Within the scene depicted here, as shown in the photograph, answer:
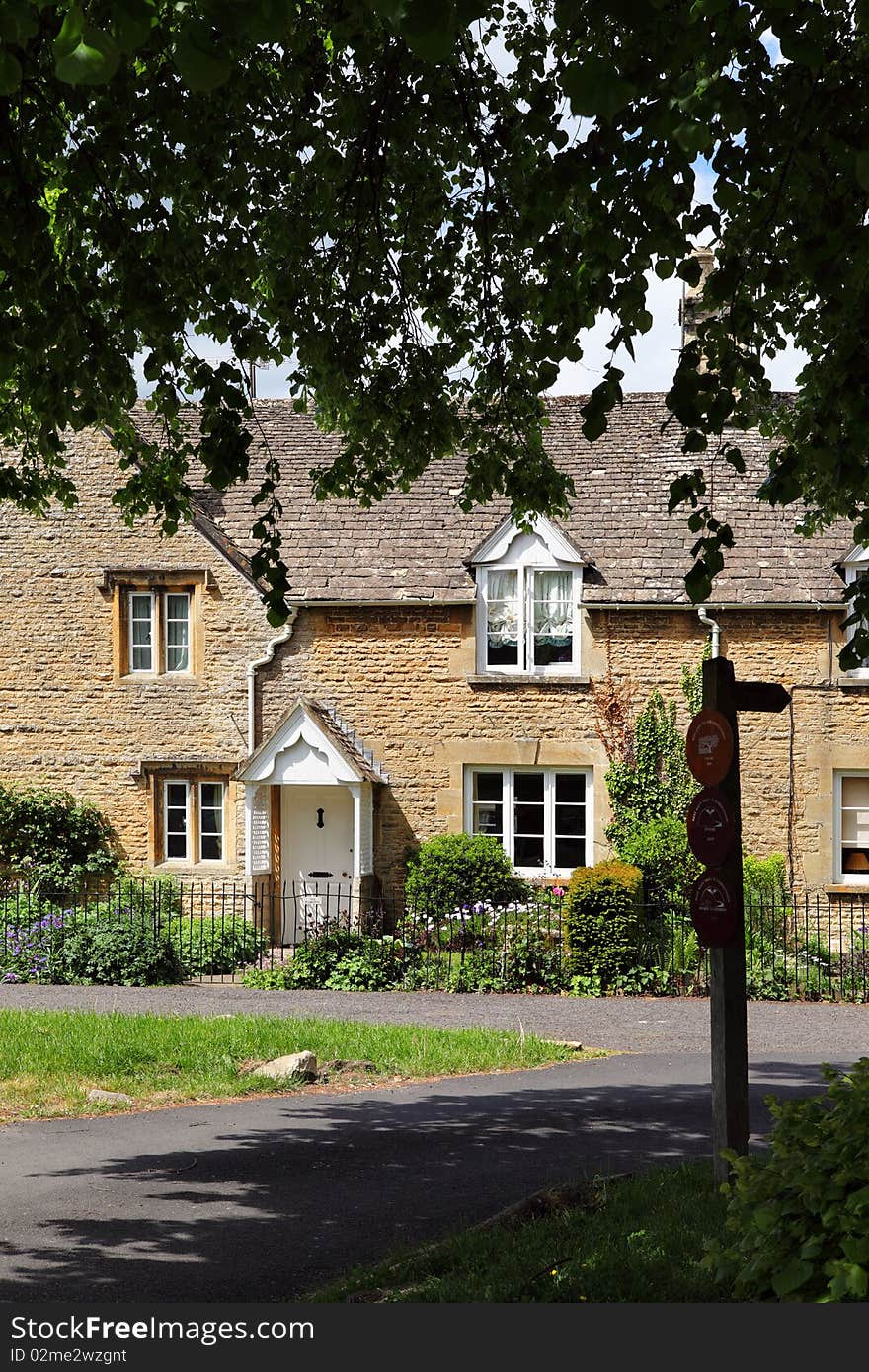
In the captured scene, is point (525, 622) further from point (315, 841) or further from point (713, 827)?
point (713, 827)

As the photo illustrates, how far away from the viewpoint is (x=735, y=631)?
2041 cm

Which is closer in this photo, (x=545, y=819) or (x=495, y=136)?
(x=495, y=136)

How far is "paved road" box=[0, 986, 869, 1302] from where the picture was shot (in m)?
6.70

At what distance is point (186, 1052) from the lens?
Result: 1212 cm

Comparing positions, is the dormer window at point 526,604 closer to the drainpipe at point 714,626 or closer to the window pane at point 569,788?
the window pane at point 569,788

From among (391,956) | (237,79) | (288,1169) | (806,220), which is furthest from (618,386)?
(391,956)

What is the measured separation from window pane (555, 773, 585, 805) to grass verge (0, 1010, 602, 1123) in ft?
24.5

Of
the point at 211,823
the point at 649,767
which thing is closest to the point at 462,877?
the point at 649,767

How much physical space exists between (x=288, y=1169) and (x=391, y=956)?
9.13 metres

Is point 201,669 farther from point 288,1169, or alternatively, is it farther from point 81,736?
point 288,1169

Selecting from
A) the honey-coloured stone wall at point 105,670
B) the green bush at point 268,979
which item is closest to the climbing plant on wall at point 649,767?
the green bush at point 268,979

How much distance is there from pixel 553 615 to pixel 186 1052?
10840mm

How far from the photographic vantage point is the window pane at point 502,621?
21078mm

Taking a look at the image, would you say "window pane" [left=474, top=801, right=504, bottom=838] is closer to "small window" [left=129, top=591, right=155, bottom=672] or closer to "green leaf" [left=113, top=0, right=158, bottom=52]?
"small window" [left=129, top=591, right=155, bottom=672]
